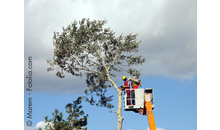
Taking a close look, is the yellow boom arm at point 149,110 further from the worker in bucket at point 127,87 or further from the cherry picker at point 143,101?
the worker in bucket at point 127,87

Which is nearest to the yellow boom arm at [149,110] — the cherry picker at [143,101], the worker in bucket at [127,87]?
the cherry picker at [143,101]

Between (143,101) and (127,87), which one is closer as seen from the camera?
(143,101)

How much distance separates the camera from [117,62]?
2261cm

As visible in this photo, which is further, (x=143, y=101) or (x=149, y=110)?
(x=143, y=101)

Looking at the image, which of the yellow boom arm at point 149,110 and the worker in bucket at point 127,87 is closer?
the yellow boom arm at point 149,110

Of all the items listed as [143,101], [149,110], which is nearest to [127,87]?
[143,101]

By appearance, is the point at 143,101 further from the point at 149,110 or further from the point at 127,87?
the point at 127,87

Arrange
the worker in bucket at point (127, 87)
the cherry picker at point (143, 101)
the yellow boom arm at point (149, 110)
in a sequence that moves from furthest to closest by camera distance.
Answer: the worker in bucket at point (127, 87), the cherry picker at point (143, 101), the yellow boom arm at point (149, 110)

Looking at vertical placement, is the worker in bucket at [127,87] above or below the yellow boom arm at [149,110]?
above

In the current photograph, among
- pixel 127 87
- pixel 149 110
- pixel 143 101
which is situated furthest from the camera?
pixel 127 87

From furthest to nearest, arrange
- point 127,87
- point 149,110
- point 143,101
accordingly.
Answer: point 127,87 → point 143,101 → point 149,110

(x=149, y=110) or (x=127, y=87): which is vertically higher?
(x=127, y=87)

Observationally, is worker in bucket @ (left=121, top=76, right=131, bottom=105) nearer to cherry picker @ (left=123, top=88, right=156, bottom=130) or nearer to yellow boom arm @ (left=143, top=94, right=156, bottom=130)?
cherry picker @ (left=123, top=88, right=156, bottom=130)
